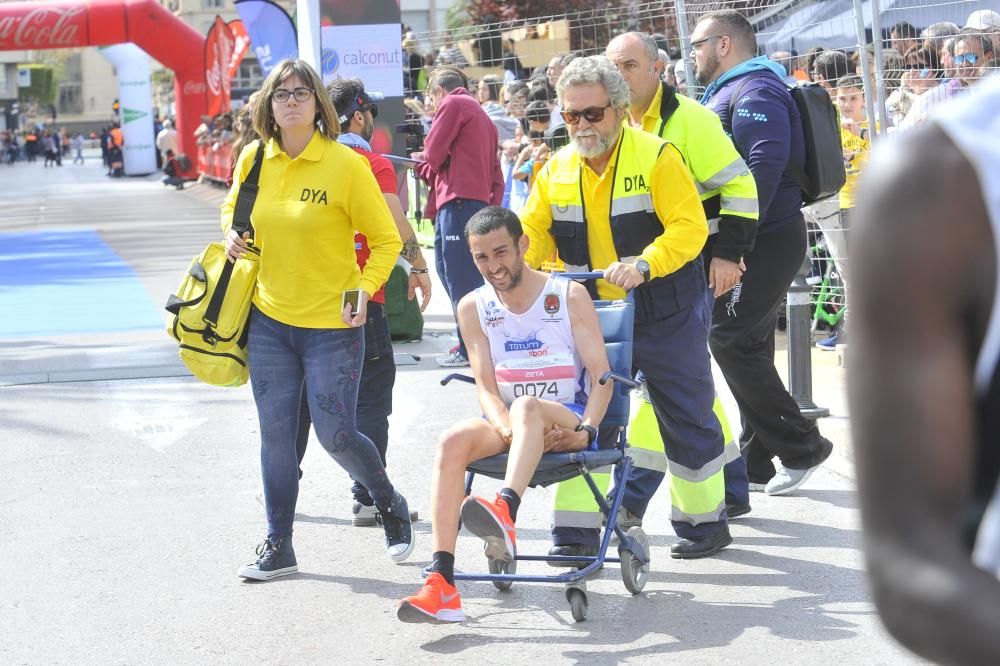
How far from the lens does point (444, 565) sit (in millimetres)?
4758

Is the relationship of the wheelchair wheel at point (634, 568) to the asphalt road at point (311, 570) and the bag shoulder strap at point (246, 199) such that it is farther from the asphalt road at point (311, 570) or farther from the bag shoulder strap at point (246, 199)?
the bag shoulder strap at point (246, 199)

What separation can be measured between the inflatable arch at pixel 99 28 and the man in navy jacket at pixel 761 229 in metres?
33.5

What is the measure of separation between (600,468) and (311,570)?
1216mm

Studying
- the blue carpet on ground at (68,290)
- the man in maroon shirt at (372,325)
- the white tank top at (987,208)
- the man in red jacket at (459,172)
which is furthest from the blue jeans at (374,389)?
the blue carpet on ground at (68,290)

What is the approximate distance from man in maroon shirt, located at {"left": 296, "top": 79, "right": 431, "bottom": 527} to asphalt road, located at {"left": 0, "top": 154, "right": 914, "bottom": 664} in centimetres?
37

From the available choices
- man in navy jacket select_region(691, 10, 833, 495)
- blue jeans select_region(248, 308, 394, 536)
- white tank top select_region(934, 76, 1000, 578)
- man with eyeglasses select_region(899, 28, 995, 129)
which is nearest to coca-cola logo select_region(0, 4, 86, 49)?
man with eyeglasses select_region(899, 28, 995, 129)

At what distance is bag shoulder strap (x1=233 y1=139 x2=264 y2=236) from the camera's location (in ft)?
18.1

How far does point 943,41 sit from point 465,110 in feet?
9.86

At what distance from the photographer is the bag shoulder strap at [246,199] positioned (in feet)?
18.1

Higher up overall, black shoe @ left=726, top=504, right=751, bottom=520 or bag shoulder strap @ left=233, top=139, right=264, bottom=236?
bag shoulder strap @ left=233, top=139, right=264, bottom=236

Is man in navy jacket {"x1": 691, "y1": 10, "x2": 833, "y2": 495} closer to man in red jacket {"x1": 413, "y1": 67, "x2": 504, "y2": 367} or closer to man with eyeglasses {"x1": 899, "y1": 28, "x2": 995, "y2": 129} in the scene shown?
man with eyeglasses {"x1": 899, "y1": 28, "x2": 995, "y2": 129}

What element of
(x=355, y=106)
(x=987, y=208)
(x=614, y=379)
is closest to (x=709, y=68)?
(x=355, y=106)

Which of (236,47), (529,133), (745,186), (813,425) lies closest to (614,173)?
(745,186)

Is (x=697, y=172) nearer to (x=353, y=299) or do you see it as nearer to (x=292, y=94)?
(x=353, y=299)
